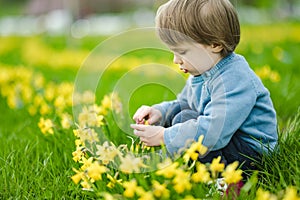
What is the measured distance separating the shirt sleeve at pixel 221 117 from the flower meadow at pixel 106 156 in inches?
3.1

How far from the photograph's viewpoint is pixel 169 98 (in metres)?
4.07

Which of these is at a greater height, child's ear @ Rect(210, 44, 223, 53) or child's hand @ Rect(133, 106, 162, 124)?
child's ear @ Rect(210, 44, 223, 53)

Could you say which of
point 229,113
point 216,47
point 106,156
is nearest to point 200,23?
point 216,47

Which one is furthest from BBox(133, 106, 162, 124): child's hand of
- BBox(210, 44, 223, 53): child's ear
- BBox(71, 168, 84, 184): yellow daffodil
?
BBox(71, 168, 84, 184): yellow daffodil

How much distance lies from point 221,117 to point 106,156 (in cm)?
51

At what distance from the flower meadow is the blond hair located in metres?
0.50

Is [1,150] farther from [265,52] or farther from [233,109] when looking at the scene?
[265,52]

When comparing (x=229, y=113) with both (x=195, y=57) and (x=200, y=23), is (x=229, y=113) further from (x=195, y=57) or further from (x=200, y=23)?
(x=200, y=23)

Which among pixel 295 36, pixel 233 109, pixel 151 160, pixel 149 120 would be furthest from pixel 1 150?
pixel 295 36

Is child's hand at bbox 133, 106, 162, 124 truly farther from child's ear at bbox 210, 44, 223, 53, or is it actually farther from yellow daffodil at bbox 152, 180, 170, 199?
yellow daffodil at bbox 152, 180, 170, 199

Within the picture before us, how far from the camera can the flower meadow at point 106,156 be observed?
197 cm

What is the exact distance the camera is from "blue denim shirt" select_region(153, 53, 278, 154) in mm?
2275

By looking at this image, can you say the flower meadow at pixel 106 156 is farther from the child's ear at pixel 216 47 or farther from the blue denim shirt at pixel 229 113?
the child's ear at pixel 216 47

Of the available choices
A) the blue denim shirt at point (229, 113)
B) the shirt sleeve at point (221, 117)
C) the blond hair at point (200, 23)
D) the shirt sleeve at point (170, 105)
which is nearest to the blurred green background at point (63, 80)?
the blue denim shirt at point (229, 113)
